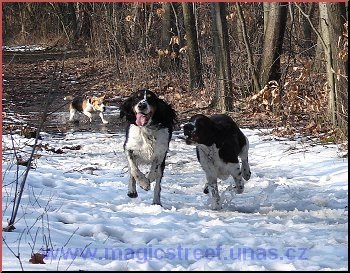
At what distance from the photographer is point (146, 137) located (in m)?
7.02

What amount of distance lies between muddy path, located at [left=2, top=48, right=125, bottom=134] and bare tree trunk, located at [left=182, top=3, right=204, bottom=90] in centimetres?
227

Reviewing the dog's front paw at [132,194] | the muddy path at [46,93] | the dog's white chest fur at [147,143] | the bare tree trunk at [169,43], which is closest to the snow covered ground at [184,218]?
the dog's front paw at [132,194]

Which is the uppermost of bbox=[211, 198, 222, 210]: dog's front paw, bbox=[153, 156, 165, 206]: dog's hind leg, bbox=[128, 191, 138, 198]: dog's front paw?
bbox=[153, 156, 165, 206]: dog's hind leg

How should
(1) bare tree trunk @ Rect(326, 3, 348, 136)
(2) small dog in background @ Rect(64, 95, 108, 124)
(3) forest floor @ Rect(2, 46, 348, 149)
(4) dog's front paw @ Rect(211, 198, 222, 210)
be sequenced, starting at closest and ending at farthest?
(4) dog's front paw @ Rect(211, 198, 222, 210), (1) bare tree trunk @ Rect(326, 3, 348, 136), (3) forest floor @ Rect(2, 46, 348, 149), (2) small dog in background @ Rect(64, 95, 108, 124)

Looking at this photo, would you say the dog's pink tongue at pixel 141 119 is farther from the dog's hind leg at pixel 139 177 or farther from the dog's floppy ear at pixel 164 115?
the dog's hind leg at pixel 139 177

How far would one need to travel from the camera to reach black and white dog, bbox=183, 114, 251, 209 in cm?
673

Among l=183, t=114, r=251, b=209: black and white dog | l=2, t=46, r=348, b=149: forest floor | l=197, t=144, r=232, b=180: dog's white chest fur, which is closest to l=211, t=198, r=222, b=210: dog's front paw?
l=183, t=114, r=251, b=209: black and white dog

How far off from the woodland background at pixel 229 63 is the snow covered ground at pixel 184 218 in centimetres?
144

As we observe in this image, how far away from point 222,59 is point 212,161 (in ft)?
23.1

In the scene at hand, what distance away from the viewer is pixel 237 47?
50.3 ft

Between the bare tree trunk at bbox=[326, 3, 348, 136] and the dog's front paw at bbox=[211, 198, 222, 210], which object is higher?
the bare tree trunk at bbox=[326, 3, 348, 136]

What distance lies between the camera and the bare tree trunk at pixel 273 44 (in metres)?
13.1

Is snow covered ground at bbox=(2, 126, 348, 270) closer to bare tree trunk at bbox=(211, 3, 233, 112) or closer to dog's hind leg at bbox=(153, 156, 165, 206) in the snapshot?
dog's hind leg at bbox=(153, 156, 165, 206)

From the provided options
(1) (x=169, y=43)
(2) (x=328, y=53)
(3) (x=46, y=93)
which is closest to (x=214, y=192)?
(2) (x=328, y=53)
